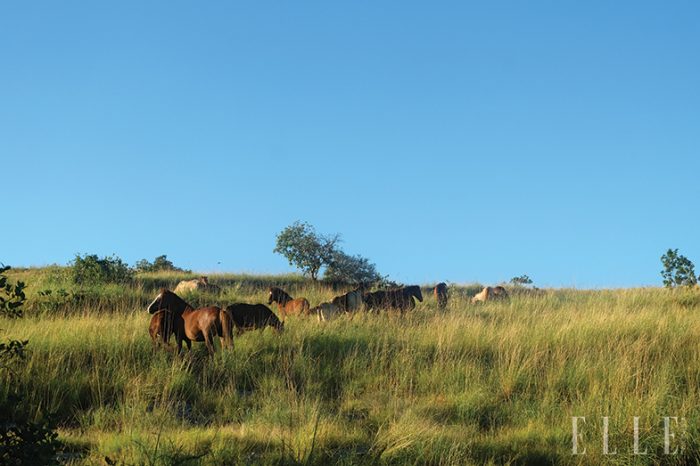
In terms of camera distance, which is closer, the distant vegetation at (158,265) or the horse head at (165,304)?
the horse head at (165,304)

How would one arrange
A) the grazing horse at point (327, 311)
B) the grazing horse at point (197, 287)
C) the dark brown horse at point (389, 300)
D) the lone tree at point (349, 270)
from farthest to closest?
the lone tree at point (349, 270)
the grazing horse at point (197, 287)
the dark brown horse at point (389, 300)
the grazing horse at point (327, 311)

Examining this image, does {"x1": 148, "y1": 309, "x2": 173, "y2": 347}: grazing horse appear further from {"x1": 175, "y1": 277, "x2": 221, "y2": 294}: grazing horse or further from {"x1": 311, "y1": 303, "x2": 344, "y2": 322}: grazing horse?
{"x1": 175, "y1": 277, "x2": 221, "y2": 294}: grazing horse

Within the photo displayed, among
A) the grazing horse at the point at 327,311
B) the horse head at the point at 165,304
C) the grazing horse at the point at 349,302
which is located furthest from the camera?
the grazing horse at the point at 349,302

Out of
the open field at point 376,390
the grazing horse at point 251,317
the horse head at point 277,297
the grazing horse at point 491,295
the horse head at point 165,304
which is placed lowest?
the open field at point 376,390

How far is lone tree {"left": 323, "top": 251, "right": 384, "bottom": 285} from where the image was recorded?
24939 mm

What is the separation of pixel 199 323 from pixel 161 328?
760mm

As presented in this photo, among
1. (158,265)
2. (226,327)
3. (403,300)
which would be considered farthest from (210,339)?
(158,265)

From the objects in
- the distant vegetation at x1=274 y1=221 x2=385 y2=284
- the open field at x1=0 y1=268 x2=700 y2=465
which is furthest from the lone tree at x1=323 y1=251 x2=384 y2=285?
the open field at x1=0 y1=268 x2=700 y2=465

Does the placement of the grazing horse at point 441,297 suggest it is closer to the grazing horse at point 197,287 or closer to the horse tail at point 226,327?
the grazing horse at point 197,287

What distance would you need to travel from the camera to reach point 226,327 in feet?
32.4

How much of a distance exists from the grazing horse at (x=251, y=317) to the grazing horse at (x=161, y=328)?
0.88m

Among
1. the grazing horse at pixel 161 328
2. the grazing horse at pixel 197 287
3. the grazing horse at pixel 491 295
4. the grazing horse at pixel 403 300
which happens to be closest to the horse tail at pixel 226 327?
the grazing horse at pixel 161 328

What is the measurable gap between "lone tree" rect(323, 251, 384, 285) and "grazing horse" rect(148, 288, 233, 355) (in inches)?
558

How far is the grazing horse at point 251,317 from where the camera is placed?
1048 centimetres
